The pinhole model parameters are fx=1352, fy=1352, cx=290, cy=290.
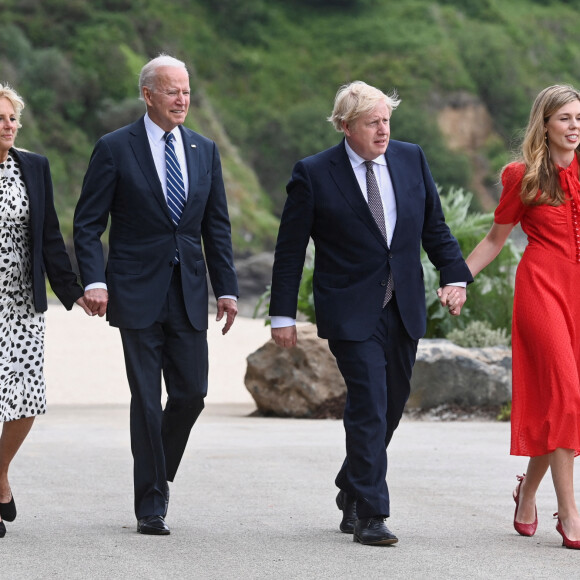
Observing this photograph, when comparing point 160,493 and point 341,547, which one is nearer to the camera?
point 341,547

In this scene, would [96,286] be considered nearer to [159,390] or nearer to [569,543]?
[159,390]

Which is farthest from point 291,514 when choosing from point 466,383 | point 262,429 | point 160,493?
point 466,383

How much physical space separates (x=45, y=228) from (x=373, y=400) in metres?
1.58

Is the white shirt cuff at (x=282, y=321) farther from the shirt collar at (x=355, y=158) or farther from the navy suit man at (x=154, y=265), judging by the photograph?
the shirt collar at (x=355, y=158)

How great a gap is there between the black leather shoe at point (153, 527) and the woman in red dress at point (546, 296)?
55.7 inches

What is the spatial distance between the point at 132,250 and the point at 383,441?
1.30 meters

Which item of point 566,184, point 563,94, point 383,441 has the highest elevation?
point 563,94

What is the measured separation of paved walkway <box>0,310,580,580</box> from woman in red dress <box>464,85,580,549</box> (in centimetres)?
36

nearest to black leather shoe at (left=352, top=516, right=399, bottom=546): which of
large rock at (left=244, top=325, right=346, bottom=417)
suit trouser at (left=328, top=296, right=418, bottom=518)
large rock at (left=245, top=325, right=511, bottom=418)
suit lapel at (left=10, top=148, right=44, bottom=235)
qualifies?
suit trouser at (left=328, top=296, right=418, bottom=518)

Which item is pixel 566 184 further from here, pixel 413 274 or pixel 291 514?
pixel 291 514

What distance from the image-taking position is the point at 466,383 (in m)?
11.3

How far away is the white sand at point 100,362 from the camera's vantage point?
15766mm

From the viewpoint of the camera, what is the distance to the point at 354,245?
5.36 metres

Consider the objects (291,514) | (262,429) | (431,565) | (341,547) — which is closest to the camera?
(431,565)
